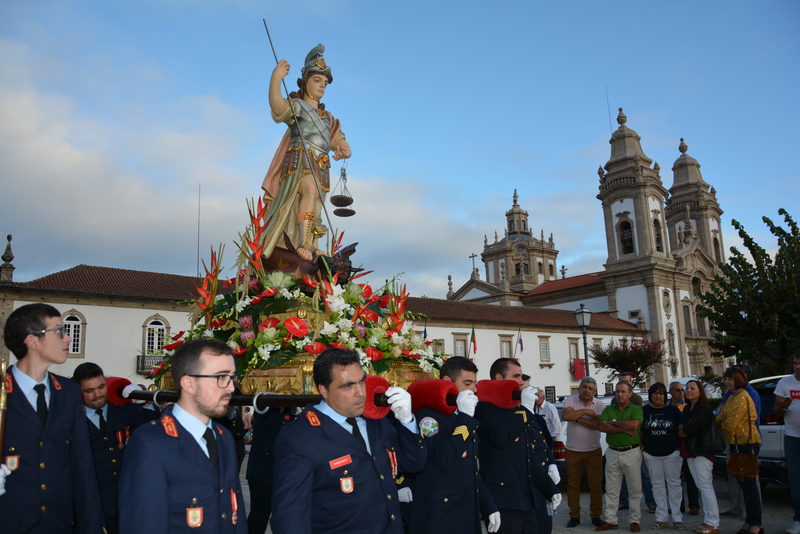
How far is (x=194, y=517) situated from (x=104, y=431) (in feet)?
8.49

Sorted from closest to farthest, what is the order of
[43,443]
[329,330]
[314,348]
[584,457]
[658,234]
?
[43,443] < [314,348] < [329,330] < [584,457] < [658,234]

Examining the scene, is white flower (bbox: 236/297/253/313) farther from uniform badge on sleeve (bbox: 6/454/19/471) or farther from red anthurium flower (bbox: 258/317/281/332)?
uniform badge on sleeve (bbox: 6/454/19/471)

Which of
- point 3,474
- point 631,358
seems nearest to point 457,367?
point 3,474

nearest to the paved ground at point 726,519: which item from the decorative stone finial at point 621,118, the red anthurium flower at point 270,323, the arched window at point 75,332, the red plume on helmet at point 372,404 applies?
the red anthurium flower at point 270,323

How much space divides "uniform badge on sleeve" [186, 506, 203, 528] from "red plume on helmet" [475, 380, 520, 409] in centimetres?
264

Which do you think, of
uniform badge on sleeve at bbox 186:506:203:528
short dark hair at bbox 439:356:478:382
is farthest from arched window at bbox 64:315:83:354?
uniform badge on sleeve at bbox 186:506:203:528

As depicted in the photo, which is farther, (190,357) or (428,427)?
(428,427)

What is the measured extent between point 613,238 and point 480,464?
162 ft

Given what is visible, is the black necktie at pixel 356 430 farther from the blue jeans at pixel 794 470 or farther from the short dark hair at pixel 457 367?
the blue jeans at pixel 794 470

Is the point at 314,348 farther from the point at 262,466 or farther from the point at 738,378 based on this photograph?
the point at 738,378

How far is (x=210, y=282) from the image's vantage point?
6.01 metres

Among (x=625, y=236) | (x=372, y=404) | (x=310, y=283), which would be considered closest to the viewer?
(x=372, y=404)

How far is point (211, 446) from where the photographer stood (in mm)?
2969

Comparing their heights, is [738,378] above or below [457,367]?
below
